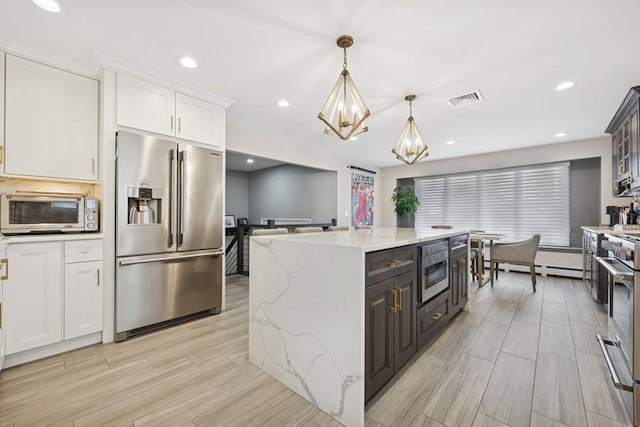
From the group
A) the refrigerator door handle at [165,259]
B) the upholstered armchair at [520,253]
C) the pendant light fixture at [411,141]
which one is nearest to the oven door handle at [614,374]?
the upholstered armchair at [520,253]

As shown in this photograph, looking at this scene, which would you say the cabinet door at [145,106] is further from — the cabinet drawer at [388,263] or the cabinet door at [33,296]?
the cabinet drawer at [388,263]

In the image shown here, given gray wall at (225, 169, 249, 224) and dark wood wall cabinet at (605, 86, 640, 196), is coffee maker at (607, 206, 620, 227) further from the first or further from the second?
gray wall at (225, 169, 249, 224)

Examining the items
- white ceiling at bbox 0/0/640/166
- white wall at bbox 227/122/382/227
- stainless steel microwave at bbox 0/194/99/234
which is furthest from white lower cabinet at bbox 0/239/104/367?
white wall at bbox 227/122/382/227

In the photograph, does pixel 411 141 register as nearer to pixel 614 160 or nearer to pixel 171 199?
pixel 171 199

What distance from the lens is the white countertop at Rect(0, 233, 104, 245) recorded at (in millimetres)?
1935

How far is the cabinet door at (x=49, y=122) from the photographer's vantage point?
214cm

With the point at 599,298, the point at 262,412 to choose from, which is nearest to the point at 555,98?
the point at 599,298

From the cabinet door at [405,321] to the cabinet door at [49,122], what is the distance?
2818 mm

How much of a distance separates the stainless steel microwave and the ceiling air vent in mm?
3811

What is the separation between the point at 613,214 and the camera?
408cm

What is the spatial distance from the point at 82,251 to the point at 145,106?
4.62 feet

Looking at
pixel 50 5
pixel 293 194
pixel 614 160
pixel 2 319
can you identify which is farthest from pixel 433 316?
pixel 293 194

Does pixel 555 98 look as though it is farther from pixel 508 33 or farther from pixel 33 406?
pixel 33 406

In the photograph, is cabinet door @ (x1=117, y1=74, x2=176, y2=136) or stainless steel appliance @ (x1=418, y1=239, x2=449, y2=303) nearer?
stainless steel appliance @ (x1=418, y1=239, x2=449, y2=303)
